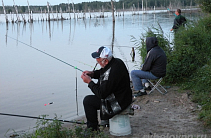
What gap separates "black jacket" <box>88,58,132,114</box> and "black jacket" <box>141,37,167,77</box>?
2.26 metres

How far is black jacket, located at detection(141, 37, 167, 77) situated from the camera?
6.79 m

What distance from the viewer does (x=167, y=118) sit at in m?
5.65

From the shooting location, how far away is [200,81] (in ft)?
23.4

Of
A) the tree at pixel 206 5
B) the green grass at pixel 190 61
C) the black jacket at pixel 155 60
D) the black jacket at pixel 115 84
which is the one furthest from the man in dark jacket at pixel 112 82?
the tree at pixel 206 5

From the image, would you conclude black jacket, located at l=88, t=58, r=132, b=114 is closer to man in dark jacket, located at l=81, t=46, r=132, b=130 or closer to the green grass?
man in dark jacket, located at l=81, t=46, r=132, b=130

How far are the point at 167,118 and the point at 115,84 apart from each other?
1.60 m

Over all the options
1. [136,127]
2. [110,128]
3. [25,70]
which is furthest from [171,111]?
[25,70]

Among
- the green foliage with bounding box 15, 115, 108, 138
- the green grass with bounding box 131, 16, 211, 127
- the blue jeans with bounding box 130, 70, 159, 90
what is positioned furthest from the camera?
the green grass with bounding box 131, 16, 211, 127

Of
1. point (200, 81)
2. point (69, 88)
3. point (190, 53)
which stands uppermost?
point (190, 53)

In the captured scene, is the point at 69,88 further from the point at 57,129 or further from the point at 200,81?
the point at 57,129

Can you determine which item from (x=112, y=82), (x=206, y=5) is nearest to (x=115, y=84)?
(x=112, y=82)

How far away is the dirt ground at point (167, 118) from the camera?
4.85 metres

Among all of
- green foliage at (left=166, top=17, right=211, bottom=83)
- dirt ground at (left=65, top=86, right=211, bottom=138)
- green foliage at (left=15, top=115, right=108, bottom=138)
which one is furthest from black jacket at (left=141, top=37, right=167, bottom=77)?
green foliage at (left=15, top=115, right=108, bottom=138)

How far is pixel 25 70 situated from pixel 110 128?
29.0 feet
